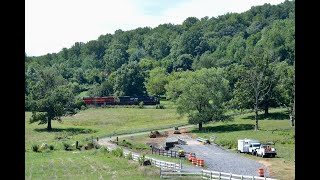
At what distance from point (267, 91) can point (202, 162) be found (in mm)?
34078

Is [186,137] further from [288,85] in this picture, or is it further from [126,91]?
[126,91]

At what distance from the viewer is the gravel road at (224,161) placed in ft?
95.4

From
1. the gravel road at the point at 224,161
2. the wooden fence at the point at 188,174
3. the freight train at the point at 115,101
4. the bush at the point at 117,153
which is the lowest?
the gravel road at the point at 224,161

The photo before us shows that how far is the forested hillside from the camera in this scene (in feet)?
203

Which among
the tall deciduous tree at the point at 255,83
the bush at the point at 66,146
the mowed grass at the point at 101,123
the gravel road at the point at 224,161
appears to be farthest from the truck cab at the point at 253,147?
the tall deciduous tree at the point at 255,83

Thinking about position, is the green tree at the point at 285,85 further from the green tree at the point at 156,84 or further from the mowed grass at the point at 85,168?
the green tree at the point at 156,84

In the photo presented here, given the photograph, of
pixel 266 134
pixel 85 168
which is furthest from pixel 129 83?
pixel 85 168

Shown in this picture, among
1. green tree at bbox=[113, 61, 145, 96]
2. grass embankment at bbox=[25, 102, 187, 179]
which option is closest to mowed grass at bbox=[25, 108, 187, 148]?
grass embankment at bbox=[25, 102, 187, 179]

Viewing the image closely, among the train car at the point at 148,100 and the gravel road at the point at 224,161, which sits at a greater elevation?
the train car at the point at 148,100

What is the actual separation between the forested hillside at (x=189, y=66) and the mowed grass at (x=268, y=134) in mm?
2484

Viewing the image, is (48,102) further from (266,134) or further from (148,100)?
(148,100)
